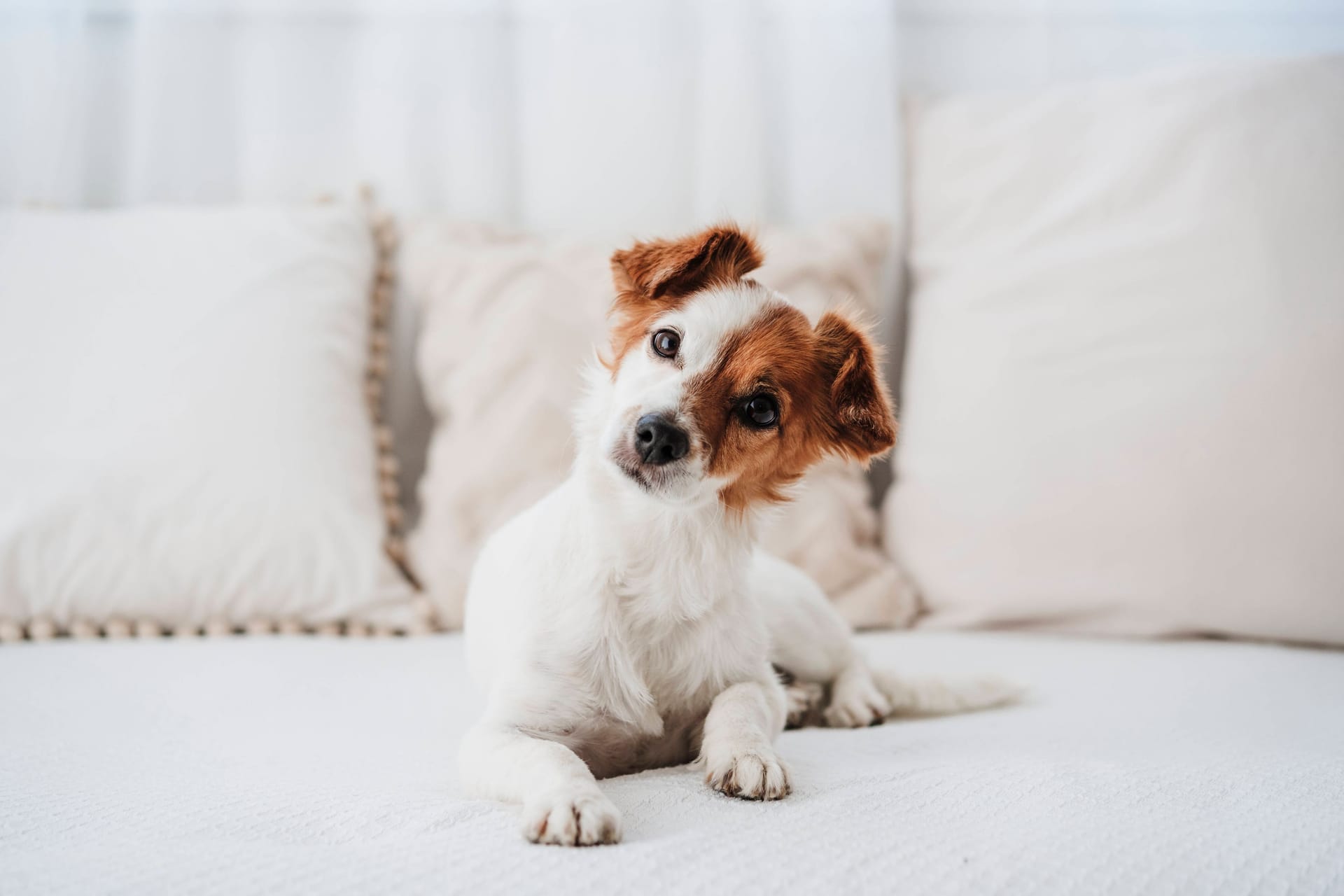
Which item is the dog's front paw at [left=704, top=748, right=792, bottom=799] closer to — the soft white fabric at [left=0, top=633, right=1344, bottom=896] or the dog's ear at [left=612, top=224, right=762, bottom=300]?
the soft white fabric at [left=0, top=633, right=1344, bottom=896]

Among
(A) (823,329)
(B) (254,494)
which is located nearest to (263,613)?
(B) (254,494)

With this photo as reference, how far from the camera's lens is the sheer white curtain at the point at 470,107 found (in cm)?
227

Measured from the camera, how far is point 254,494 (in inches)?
67.7

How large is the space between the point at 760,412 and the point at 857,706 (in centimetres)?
47

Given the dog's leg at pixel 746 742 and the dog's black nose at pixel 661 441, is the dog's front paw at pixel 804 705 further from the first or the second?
the dog's black nose at pixel 661 441

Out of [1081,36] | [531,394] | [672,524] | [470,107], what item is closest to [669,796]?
[672,524]

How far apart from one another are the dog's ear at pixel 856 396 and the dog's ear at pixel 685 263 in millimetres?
155

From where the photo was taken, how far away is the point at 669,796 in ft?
3.05

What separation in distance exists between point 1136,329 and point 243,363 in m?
1.63

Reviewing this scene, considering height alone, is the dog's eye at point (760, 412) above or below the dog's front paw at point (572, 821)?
above

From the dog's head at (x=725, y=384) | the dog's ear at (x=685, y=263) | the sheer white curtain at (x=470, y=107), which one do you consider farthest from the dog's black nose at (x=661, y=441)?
the sheer white curtain at (x=470, y=107)

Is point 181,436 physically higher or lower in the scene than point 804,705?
higher

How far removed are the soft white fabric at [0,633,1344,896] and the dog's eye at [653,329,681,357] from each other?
47 centimetres

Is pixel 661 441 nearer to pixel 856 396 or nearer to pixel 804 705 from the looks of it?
pixel 856 396
